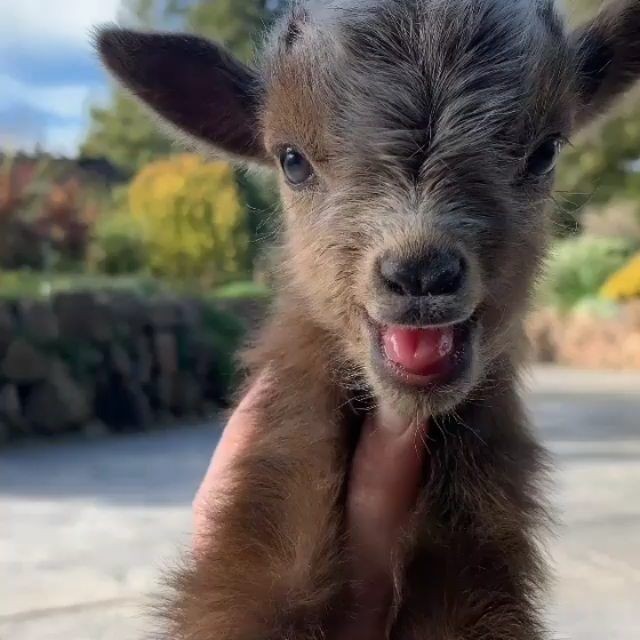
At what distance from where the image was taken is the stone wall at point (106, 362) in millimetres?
6496

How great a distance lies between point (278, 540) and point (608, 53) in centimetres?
116

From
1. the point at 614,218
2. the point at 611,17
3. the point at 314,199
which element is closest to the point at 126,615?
the point at 314,199

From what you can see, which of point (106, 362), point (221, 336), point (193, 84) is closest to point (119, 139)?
point (221, 336)

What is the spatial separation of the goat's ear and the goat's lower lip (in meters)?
0.73

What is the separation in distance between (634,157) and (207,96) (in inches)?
716

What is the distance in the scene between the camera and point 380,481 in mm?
1517

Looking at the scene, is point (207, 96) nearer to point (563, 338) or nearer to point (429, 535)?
point (429, 535)

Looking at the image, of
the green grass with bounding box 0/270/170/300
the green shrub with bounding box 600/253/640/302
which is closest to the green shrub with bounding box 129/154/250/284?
the green grass with bounding box 0/270/170/300

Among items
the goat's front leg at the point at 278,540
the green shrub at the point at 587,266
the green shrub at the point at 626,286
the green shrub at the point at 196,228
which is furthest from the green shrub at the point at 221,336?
the green shrub at the point at 587,266

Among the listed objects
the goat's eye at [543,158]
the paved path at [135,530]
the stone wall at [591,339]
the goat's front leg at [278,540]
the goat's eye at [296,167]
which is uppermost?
the goat's eye at [543,158]

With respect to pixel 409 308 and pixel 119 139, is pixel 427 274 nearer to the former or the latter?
pixel 409 308

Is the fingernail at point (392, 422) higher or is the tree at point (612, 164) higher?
the tree at point (612, 164)

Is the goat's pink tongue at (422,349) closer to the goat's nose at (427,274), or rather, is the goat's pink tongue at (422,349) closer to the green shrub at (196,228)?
the goat's nose at (427,274)

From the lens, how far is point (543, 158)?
5.07 feet
